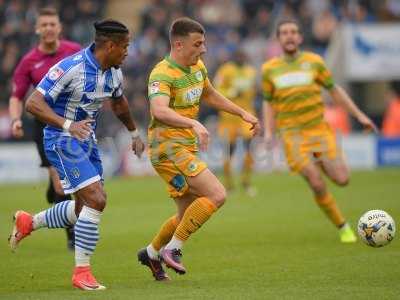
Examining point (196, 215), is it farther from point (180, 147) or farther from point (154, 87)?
point (154, 87)

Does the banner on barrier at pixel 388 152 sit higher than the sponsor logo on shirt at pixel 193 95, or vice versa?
the sponsor logo on shirt at pixel 193 95

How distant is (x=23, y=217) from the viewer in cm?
975

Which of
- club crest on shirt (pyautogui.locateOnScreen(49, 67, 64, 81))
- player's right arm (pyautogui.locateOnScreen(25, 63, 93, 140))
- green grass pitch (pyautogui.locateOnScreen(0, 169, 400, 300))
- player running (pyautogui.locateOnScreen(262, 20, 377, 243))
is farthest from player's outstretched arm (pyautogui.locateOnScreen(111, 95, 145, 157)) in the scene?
player running (pyautogui.locateOnScreen(262, 20, 377, 243))

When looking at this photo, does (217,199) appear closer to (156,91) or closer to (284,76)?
(156,91)

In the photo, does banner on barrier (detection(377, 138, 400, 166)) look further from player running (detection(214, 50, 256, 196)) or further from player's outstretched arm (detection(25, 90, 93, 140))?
player's outstretched arm (detection(25, 90, 93, 140))

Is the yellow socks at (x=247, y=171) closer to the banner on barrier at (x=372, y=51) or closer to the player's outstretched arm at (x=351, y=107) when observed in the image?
the player's outstretched arm at (x=351, y=107)

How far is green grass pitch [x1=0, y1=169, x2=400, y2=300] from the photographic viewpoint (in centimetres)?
845

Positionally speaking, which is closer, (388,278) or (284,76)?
(388,278)

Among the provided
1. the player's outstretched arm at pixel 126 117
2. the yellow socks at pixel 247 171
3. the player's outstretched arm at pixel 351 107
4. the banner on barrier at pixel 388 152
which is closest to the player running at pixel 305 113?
the player's outstretched arm at pixel 351 107

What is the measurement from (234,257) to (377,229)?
1.67 m

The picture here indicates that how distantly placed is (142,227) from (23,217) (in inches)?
183

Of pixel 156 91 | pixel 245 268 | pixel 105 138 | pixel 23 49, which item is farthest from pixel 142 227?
pixel 23 49

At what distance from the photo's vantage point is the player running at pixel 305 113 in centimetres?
1243

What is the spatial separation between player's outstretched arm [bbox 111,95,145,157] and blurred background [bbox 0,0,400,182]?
14419 millimetres
